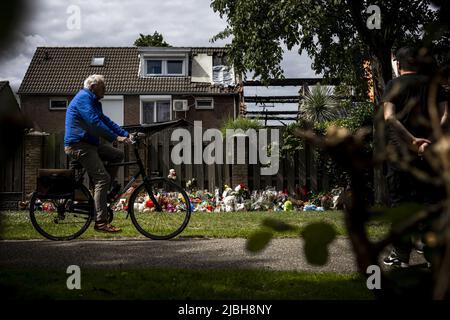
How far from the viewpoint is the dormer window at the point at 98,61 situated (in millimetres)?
35688

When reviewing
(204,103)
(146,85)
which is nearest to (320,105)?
(204,103)

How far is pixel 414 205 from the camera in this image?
0.89 metres

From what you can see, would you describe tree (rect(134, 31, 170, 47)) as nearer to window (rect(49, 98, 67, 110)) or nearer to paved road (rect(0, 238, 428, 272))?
window (rect(49, 98, 67, 110))

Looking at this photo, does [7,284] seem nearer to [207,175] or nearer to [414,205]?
[414,205]

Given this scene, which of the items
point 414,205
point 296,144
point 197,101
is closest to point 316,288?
point 414,205

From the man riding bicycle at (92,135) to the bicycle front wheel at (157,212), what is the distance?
1.13 feet

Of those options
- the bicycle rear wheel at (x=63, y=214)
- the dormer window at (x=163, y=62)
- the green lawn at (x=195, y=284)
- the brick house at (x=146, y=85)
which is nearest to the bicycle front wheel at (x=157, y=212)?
the bicycle rear wheel at (x=63, y=214)

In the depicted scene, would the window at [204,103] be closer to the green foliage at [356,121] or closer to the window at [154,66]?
the window at [154,66]

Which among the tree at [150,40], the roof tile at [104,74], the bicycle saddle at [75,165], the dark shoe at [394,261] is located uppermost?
the tree at [150,40]

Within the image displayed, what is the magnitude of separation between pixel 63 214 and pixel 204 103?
91.4ft

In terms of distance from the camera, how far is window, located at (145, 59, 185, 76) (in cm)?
3506

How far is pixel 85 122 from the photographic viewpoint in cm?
603
